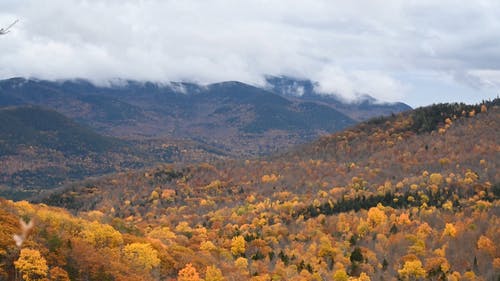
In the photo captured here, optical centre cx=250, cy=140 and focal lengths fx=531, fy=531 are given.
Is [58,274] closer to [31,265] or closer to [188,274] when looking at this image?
[31,265]

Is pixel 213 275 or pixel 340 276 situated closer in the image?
pixel 213 275

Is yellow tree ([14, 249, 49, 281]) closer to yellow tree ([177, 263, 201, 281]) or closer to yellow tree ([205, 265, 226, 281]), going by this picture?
yellow tree ([177, 263, 201, 281])

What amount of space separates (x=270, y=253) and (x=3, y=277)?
396 ft

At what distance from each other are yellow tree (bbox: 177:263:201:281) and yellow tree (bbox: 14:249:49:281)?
40.3 m

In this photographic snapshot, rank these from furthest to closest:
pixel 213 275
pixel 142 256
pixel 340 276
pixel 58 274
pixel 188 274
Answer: pixel 340 276
pixel 213 275
pixel 142 256
pixel 188 274
pixel 58 274

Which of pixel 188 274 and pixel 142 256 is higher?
pixel 142 256

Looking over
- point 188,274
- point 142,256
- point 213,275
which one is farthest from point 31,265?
point 213,275

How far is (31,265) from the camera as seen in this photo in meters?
88.7

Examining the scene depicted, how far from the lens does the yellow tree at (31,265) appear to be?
88062 millimetres

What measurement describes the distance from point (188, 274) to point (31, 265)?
1828 inches

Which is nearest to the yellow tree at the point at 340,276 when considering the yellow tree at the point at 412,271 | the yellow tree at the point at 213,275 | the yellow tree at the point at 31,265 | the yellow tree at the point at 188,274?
the yellow tree at the point at 412,271

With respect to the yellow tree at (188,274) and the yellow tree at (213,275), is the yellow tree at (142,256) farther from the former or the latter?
the yellow tree at (213,275)

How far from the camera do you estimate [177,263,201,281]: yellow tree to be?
125m

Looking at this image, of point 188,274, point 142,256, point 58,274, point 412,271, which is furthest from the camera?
point 412,271
